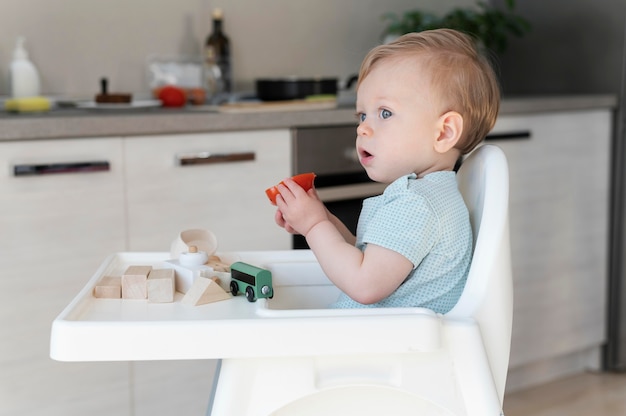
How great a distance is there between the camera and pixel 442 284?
124cm

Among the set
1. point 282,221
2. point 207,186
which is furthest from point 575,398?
point 282,221

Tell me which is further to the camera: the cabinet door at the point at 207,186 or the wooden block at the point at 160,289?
the cabinet door at the point at 207,186

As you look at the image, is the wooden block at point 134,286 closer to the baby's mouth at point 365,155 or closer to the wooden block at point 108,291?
the wooden block at point 108,291

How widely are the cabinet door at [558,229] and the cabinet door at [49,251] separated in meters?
1.23

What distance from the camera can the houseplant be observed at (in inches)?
112

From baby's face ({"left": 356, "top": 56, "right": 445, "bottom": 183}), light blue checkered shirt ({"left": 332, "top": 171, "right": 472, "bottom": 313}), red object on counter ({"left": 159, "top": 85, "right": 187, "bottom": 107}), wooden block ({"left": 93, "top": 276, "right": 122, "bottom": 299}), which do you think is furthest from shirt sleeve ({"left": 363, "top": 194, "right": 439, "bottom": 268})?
red object on counter ({"left": 159, "top": 85, "right": 187, "bottom": 107})

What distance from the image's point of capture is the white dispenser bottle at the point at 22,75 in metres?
2.25

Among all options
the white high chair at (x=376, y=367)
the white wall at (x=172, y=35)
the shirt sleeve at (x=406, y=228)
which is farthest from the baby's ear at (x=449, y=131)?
the white wall at (x=172, y=35)

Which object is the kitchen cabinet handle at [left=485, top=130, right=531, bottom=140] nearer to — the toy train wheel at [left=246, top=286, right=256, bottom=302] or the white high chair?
the white high chair

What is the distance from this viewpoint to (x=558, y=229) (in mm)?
2814

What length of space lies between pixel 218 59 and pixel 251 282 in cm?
165

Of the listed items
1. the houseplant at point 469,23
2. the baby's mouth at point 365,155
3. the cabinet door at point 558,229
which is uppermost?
the houseplant at point 469,23

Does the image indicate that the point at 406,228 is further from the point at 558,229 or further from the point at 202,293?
the point at 558,229

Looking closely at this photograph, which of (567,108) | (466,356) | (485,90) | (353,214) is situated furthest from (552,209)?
(466,356)
